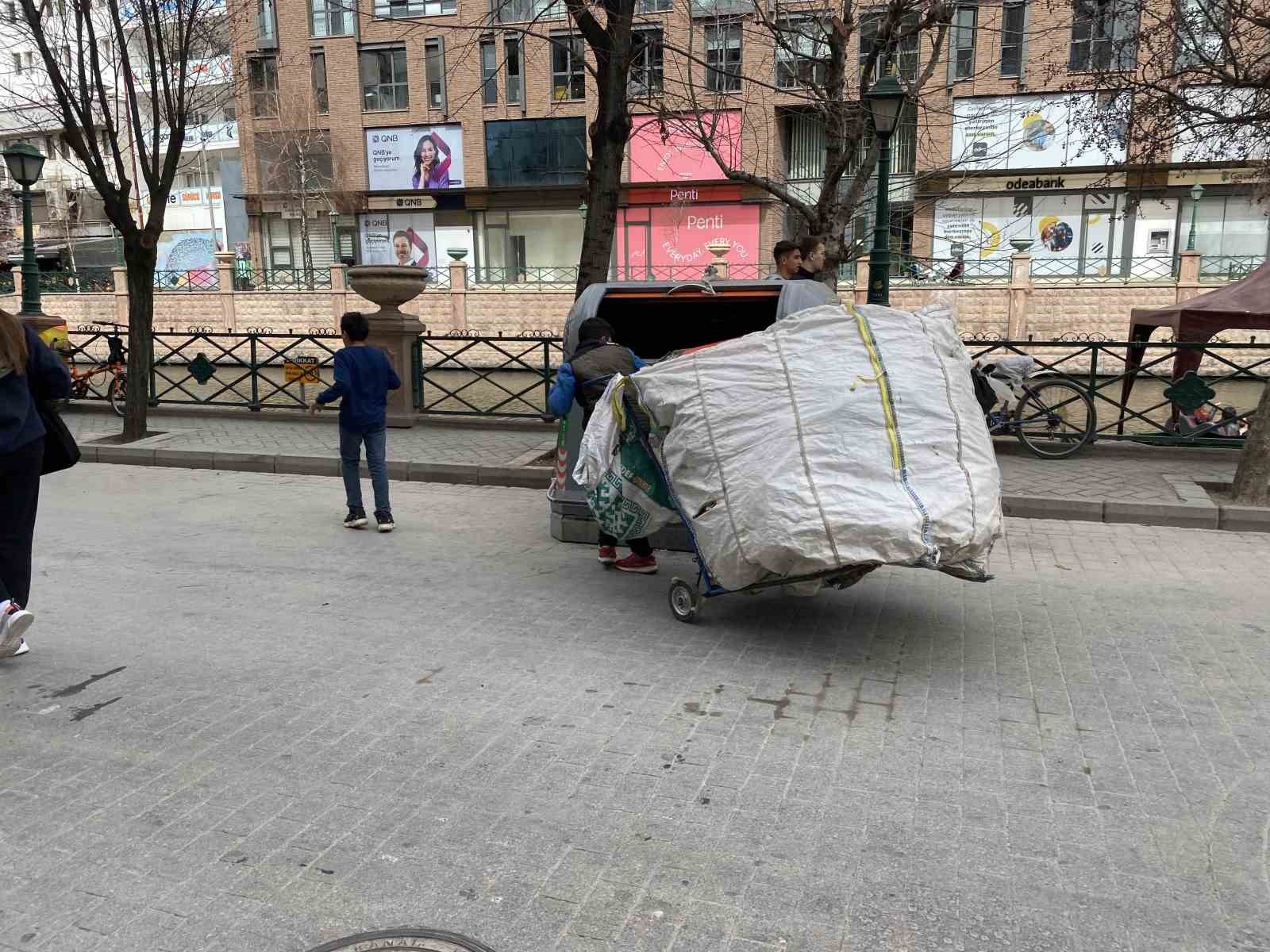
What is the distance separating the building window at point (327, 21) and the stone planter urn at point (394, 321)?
114 feet

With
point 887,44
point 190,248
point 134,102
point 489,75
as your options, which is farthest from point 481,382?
point 190,248

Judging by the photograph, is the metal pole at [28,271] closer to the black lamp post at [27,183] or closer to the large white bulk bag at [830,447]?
the black lamp post at [27,183]

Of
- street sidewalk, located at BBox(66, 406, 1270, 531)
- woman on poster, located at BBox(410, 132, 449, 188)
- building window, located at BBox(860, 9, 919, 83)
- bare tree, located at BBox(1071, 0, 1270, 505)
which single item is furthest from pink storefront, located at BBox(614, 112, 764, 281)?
street sidewalk, located at BBox(66, 406, 1270, 531)

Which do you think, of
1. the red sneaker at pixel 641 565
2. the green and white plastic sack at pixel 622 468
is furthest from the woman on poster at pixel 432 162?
the green and white plastic sack at pixel 622 468

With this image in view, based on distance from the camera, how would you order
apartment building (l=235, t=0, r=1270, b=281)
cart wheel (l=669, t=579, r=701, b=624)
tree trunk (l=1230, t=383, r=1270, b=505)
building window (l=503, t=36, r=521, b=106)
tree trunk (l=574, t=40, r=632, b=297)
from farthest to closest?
building window (l=503, t=36, r=521, b=106), apartment building (l=235, t=0, r=1270, b=281), tree trunk (l=574, t=40, r=632, b=297), tree trunk (l=1230, t=383, r=1270, b=505), cart wheel (l=669, t=579, r=701, b=624)

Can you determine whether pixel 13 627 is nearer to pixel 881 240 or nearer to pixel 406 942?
pixel 406 942

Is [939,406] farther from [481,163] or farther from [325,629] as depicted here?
[481,163]

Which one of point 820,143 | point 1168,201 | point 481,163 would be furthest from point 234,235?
point 1168,201

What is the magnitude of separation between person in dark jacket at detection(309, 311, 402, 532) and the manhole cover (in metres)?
5.29

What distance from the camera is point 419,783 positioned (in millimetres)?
3404

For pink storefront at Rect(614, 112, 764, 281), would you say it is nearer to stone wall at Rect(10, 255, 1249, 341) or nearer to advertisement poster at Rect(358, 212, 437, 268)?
stone wall at Rect(10, 255, 1249, 341)

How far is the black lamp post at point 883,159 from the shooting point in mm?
9047

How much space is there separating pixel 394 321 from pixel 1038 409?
813 cm

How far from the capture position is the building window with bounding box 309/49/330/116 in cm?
4297
